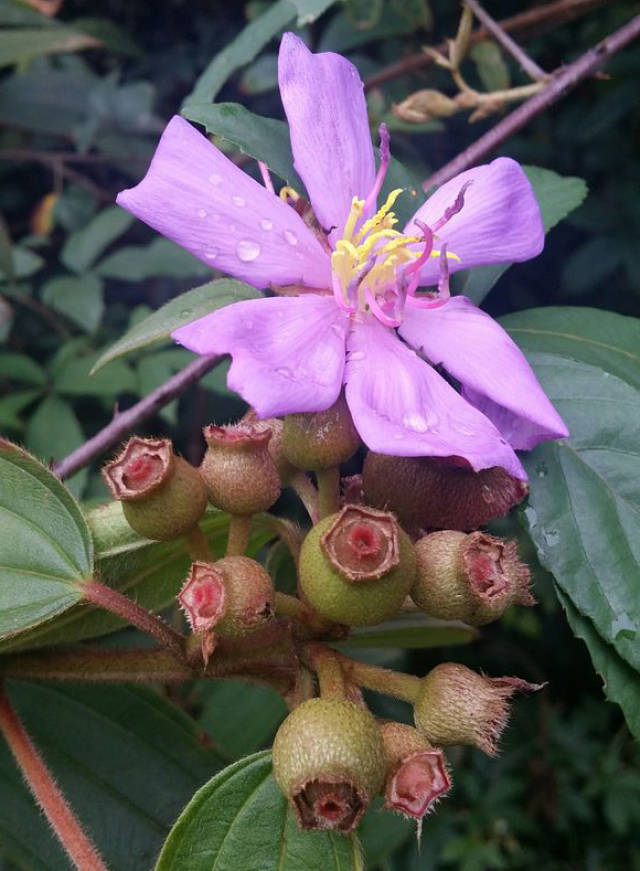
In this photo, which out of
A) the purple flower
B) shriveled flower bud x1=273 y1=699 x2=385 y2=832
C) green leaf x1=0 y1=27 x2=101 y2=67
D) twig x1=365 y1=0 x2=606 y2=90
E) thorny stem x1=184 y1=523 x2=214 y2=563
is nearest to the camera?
shriveled flower bud x1=273 y1=699 x2=385 y2=832

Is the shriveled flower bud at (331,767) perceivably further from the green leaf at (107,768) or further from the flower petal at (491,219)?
the flower petal at (491,219)

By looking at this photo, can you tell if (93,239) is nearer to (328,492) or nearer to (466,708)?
(328,492)

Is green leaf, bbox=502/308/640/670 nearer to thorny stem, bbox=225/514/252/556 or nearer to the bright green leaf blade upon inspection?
thorny stem, bbox=225/514/252/556

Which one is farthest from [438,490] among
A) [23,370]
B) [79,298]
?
[79,298]

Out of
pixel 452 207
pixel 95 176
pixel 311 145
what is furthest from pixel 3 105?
pixel 452 207

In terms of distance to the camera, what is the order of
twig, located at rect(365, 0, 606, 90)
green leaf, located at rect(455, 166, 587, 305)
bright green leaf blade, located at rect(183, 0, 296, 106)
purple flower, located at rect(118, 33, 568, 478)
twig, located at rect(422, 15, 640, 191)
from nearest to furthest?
Result: purple flower, located at rect(118, 33, 568, 478)
green leaf, located at rect(455, 166, 587, 305)
twig, located at rect(422, 15, 640, 191)
bright green leaf blade, located at rect(183, 0, 296, 106)
twig, located at rect(365, 0, 606, 90)

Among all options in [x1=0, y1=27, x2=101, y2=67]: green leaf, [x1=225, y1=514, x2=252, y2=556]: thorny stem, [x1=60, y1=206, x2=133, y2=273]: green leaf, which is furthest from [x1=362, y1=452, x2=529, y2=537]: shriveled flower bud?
[x1=0, y1=27, x2=101, y2=67]: green leaf

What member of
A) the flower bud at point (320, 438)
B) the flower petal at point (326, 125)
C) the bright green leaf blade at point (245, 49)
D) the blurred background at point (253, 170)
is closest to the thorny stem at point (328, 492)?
the flower bud at point (320, 438)
